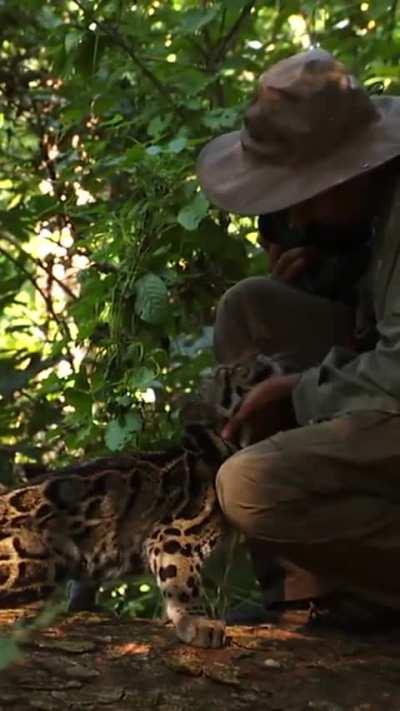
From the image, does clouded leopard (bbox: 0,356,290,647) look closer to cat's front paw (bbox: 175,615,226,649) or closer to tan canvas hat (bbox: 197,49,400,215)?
cat's front paw (bbox: 175,615,226,649)

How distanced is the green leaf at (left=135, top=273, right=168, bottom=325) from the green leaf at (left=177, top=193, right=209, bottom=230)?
0.22 metres

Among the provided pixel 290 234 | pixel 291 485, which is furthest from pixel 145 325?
pixel 291 485

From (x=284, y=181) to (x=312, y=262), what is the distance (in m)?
0.67

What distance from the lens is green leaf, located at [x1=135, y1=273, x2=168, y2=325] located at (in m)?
4.23

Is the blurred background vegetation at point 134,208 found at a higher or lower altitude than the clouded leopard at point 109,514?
higher

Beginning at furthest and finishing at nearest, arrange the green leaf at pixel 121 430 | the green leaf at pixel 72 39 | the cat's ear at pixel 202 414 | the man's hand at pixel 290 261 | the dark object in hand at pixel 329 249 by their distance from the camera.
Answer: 1. the green leaf at pixel 72 39
2. the green leaf at pixel 121 430
3. the cat's ear at pixel 202 414
4. the man's hand at pixel 290 261
5. the dark object in hand at pixel 329 249

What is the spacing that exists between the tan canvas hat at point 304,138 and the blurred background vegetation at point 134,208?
3.35 feet

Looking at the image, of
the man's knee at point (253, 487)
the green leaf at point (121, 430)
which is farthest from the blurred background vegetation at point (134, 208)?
the man's knee at point (253, 487)

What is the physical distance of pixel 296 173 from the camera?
121 inches

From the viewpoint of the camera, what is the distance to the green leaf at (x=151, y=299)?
4227 mm

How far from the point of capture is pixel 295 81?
3.13 m

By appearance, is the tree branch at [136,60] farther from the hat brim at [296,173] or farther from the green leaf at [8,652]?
the green leaf at [8,652]

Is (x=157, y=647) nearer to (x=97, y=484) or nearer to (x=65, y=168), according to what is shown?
(x=97, y=484)

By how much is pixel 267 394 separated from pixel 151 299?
3.09 ft
